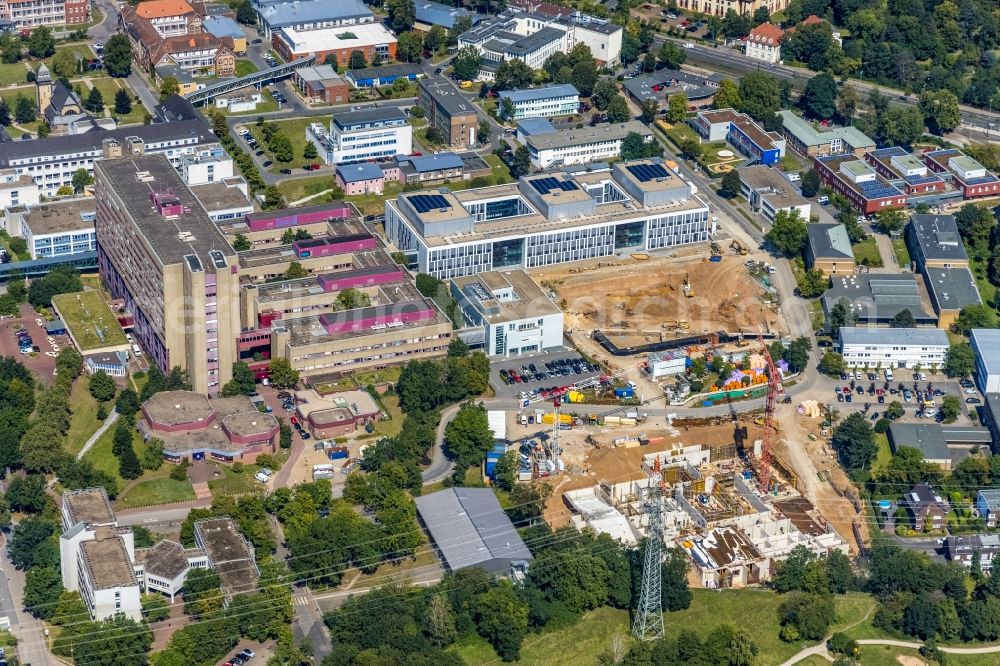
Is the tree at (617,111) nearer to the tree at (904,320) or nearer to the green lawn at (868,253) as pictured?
the green lawn at (868,253)

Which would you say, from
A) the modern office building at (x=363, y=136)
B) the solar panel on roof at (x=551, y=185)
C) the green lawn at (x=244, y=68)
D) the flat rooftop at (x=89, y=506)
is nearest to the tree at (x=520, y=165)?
the modern office building at (x=363, y=136)

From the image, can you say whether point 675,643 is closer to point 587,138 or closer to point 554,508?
point 554,508

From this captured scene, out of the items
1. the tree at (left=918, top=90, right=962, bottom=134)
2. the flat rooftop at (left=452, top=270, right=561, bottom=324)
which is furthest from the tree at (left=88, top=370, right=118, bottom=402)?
the tree at (left=918, top=90, right=962, bottom=134)

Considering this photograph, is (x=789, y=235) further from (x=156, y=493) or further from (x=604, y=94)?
(x=156, y=493)

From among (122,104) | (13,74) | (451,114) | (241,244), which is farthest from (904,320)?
(13,74)

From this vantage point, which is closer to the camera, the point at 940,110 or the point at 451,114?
the point at 451,114

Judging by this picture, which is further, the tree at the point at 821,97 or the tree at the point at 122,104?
the tree at the point at 821,97

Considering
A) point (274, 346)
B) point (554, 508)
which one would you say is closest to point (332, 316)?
point (274, 346)
